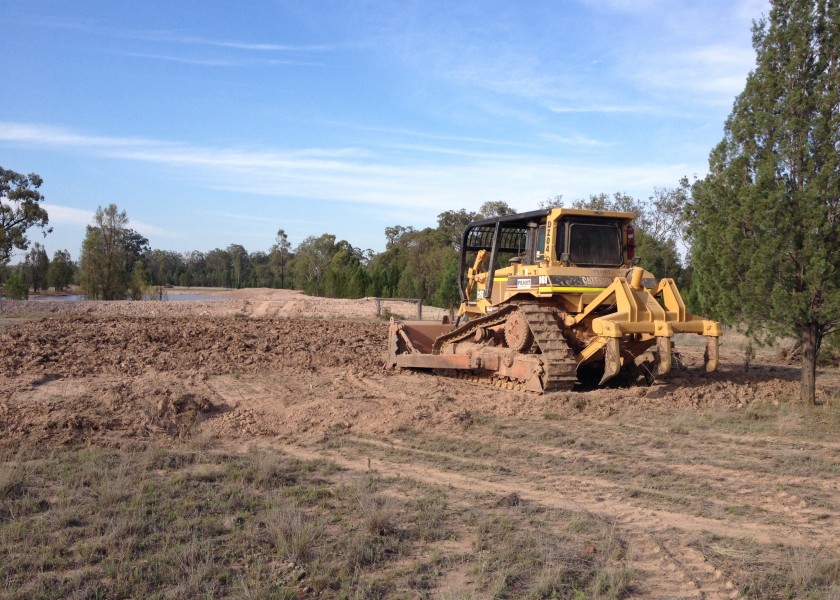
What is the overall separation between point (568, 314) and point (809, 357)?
11.1 ft

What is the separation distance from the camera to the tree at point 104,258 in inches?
1656

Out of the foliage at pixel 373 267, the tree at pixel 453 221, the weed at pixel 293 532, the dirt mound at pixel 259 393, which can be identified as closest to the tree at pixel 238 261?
the foliage at pixel 373 267

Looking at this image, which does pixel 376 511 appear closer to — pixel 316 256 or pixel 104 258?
pixel 104 258

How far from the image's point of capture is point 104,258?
4253cm

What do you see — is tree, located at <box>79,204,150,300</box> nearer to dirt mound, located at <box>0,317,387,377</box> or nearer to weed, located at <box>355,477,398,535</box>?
dirt mound, located at <box>0,317,387,377</box>

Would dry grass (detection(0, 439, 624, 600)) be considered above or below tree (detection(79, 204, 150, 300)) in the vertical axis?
below

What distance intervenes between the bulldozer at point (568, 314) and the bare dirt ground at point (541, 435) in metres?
0.42

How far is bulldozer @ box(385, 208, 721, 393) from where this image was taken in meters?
10.2

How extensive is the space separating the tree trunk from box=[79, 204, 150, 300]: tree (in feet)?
131

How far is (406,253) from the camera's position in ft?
201

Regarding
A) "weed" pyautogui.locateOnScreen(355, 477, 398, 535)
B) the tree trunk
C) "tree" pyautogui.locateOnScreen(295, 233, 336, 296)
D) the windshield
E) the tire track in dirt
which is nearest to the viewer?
the tire track in dirt

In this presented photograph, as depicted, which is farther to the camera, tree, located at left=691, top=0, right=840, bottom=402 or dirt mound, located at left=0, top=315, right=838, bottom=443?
tree, located at left=691, top=0, right=840, bottom=402

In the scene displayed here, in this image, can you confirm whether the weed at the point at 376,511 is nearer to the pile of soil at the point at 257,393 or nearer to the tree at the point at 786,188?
the pile of soil at the point at 257,393

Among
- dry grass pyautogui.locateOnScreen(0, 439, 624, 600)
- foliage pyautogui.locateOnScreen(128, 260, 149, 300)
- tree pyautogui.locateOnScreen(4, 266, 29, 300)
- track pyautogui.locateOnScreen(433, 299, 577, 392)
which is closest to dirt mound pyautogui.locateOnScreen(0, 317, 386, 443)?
dry grass pyautogui.locateOnScreen(0, 439, 624, 600)
